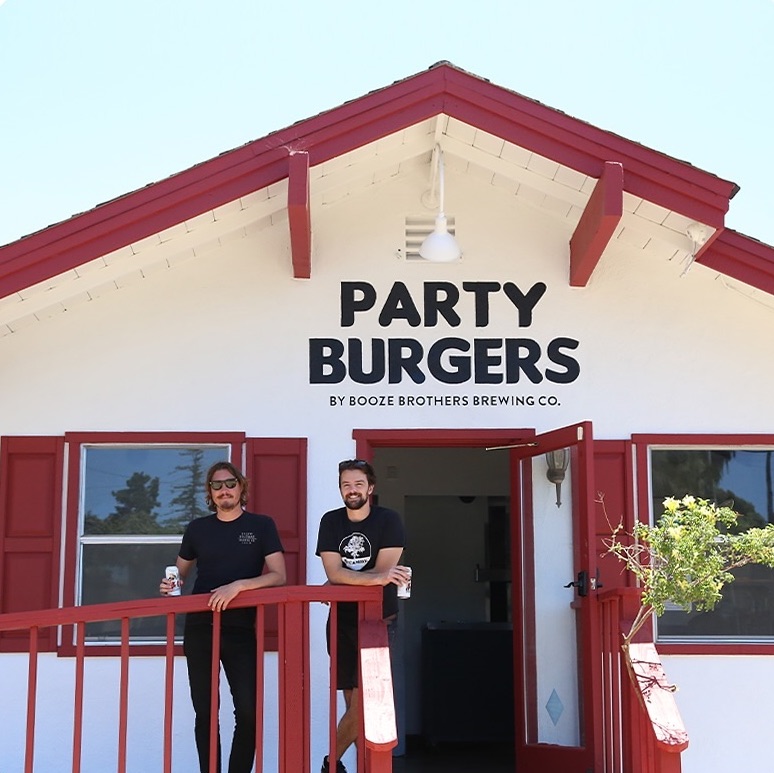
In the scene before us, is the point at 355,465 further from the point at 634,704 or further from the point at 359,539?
the point at 634,704

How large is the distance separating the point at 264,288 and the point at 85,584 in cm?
222

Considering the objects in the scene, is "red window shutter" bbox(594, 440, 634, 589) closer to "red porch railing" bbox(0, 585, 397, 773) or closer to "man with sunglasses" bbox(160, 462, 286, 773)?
"man with sunglasses" bbox(160, 462, 286, 773)

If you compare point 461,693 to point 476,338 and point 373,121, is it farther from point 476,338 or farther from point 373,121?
point 373,121

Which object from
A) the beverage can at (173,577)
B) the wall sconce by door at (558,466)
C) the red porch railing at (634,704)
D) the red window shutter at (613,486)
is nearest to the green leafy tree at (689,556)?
the red porch railing at (634,704)

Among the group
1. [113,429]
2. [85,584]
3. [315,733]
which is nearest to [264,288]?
[113,429]

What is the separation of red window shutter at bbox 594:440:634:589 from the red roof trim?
161cm

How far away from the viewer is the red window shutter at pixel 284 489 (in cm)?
762

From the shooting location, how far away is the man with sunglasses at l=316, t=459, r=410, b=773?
20.1 feet

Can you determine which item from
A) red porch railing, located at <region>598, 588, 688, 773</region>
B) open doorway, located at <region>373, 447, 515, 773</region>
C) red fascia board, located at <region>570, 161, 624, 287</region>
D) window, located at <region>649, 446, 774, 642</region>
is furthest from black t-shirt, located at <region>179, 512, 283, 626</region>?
open doorway, located at <region>373, 447, 515, 773</region>

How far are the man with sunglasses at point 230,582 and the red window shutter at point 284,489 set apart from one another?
45.1 inches

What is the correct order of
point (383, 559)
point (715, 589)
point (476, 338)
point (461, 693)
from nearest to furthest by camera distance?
point (715, 589), point (383, 559), point (476, 338), point (461, 693)

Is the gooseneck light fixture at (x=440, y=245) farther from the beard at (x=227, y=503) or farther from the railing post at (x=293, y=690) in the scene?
the railing post at (x=293, y=690)

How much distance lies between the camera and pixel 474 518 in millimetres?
12453

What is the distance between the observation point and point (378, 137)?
712cm
